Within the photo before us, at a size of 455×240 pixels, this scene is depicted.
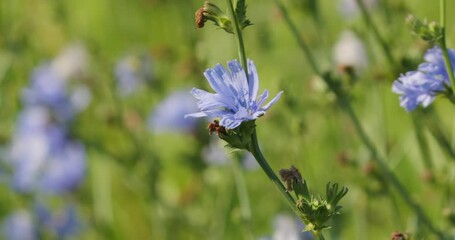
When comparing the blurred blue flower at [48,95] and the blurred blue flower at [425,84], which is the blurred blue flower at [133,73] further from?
the blurred blue flower at [425,84]

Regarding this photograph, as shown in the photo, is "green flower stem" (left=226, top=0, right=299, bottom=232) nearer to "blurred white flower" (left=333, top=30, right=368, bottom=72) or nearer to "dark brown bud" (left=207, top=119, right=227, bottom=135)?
"dark brown bud" (left=207, top=119, right=227, bottom=135)

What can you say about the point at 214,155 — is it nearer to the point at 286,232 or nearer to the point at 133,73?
the point at 133,73

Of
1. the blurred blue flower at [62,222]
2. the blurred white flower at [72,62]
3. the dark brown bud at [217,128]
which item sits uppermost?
the blurred white flower at [72,62]

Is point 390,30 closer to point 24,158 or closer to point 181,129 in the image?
point 181,129

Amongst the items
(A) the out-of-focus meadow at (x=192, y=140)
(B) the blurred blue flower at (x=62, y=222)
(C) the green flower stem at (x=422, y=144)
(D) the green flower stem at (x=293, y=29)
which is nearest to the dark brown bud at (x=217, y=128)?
(D) the green flower stem at (x=293, y=29)

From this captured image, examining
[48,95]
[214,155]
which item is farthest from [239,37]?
[48,95]

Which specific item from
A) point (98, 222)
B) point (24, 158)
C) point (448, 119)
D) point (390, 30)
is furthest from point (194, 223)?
point (448, 119)
